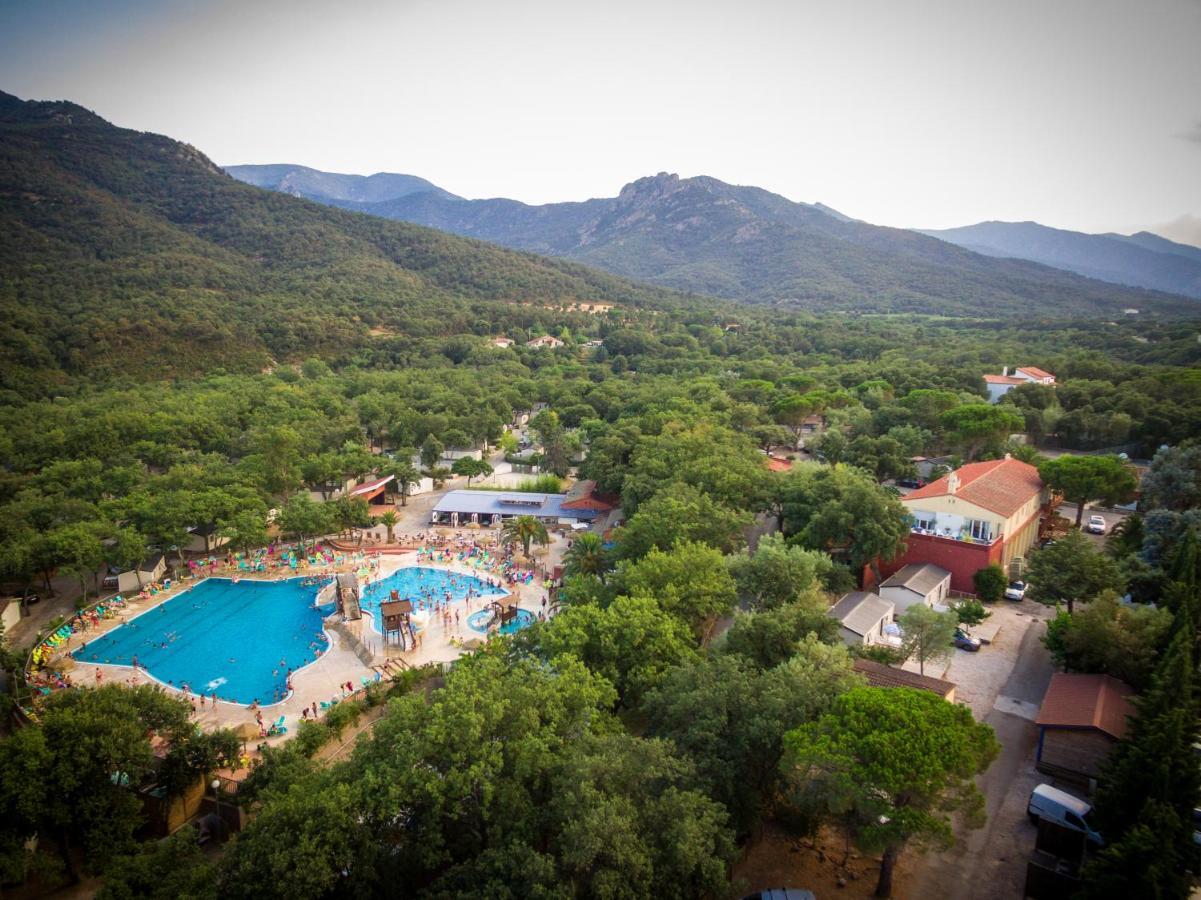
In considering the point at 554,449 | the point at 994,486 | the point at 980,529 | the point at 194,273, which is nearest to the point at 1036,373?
the point at 994,486

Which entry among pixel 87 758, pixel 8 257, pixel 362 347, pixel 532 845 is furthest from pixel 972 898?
pixel 8 257

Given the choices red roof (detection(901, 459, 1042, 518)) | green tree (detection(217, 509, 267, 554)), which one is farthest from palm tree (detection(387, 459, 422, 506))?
red roof (detection(901, 459, 1042, 518))

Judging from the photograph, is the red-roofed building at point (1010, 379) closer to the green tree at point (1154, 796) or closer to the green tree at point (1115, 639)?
the green tree at point (1115, 639)

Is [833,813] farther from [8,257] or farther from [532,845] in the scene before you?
Answer: [8,257]

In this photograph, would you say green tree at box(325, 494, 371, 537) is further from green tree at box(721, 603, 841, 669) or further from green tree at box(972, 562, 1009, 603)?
green tree at box(972, 562, 1009, 603)

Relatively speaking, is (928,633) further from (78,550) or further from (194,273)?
(194,273)
